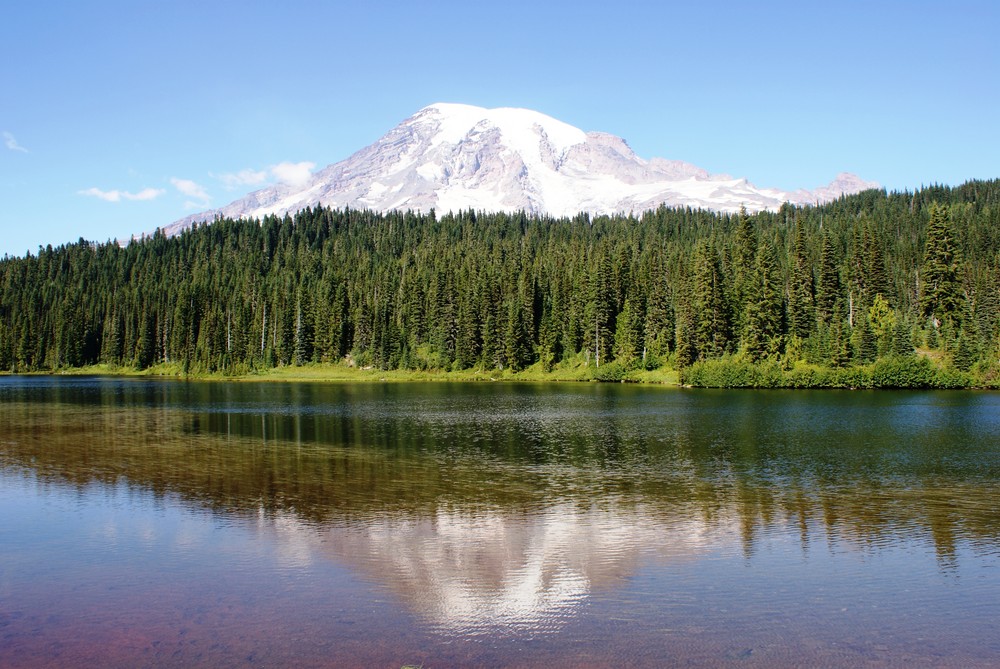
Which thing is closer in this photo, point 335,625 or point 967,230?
point 335,625

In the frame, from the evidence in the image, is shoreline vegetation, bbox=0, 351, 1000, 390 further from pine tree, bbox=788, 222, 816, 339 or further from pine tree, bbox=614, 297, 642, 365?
pine tree, bbox=788, 222, 816, 339

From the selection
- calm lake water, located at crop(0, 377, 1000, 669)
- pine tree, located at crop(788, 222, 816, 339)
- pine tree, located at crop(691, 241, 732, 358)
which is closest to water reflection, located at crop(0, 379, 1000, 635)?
calm lake water, located at crop(0, 377, 1000, 669)

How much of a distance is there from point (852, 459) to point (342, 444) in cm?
3236

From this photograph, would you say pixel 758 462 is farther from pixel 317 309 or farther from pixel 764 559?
pixel 317 309

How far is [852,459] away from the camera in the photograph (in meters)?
43.5

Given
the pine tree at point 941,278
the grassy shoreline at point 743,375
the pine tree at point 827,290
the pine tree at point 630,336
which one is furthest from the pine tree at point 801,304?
the pine tree at point 630,336

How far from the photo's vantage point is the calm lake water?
1683cm

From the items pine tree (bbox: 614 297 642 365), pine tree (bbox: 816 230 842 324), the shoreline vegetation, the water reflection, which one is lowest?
the water reflection

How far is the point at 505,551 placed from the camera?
24.3m

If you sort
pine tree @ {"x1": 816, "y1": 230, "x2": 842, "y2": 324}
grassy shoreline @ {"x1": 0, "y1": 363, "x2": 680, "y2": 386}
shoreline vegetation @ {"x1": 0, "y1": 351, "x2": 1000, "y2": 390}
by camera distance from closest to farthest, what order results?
1. shoreline vegetation @ {"x1": 0, "y1": 351, "x2": 1000, "y2": 390}
2. pine tree @ {"x1": 816, "y1": 230, "x2": 842, "y2": 324}
3. grassy shoreline @ {"x1": 0, "y1": 363, "x2": 680, "y2": 386}

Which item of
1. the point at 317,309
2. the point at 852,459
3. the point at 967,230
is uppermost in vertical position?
the point at 967,230

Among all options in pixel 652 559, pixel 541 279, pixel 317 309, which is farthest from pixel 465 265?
pixel 652 559

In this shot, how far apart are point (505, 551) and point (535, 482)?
13069 millimetres

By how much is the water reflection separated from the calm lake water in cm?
18
